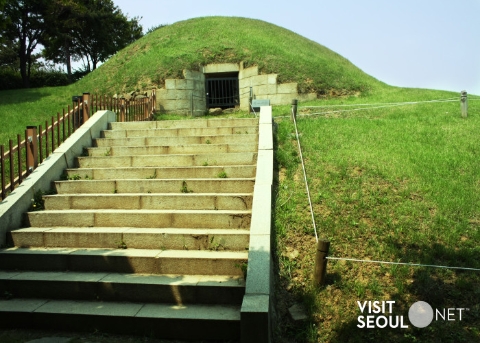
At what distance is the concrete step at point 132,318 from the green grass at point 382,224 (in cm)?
79

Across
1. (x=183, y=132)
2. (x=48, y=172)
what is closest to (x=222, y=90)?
(x=183, y=132)

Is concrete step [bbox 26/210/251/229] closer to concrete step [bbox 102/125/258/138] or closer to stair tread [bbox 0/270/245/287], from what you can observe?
stair tread [bbox 0/270/245/287]

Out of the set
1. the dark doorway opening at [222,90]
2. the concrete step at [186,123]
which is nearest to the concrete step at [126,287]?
the concrete step at [186,123]

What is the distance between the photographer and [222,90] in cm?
1859

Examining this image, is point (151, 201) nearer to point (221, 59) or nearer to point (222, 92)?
point (222, 92)

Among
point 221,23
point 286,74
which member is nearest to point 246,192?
point 286,74

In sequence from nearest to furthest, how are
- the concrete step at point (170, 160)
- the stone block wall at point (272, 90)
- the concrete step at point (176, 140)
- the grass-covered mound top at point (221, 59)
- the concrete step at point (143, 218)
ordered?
1. the concrete step at point (143, 218)
2. the concrete step at point (170, 160)
3. the concrete step at point (176, 140)
4. the stone block wall at point (272, 90)
5. the grass-covered mound top at point (221, 59)

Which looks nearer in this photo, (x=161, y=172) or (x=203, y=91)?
(x=161, y=172)

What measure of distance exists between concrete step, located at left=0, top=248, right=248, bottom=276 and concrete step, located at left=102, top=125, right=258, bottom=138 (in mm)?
3967

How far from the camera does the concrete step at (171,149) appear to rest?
7.64 meters

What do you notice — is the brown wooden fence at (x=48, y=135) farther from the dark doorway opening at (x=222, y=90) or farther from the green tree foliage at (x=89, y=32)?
the green tree foliage at (x=89, y=32)

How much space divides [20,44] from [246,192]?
3370 cm

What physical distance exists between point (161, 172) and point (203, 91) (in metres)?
11.5

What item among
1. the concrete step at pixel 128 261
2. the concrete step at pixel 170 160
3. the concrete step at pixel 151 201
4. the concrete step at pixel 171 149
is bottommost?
the concrete step at pixel 128 261
